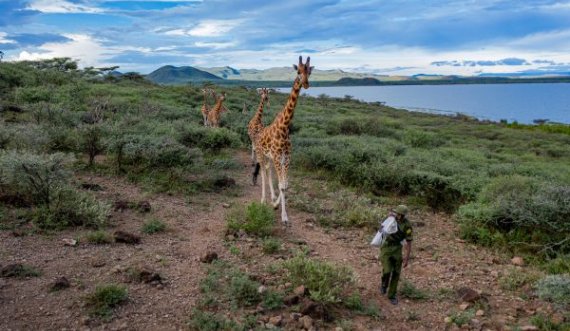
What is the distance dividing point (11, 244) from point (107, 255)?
57.7 inches

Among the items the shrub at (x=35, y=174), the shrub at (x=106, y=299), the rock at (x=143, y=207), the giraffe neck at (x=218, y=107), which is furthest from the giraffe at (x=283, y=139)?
the giraffe neck at (x=218, y=107)

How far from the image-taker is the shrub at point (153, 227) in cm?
855

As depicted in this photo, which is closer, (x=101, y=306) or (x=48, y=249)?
(x=101, y=306)

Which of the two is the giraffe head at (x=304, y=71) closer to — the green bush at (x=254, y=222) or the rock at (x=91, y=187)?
the green bush at (x=254, y=222)

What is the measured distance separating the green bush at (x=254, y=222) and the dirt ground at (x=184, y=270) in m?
0.32

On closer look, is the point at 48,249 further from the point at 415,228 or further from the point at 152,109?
the point at 152,109

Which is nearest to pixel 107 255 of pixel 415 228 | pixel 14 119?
pixel 415 228

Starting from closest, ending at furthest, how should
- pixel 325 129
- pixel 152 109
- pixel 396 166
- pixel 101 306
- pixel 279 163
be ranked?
pixel 101 306 < pixel 279 163 < pixel 396 166 < pixel 152 109 < pixel 325 129

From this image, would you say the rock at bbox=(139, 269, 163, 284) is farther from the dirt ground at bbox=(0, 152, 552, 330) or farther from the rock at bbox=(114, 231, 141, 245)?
the rock at bbox=(114, 231, 141, 245)

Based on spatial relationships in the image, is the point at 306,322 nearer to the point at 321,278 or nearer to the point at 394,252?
the point at 321,278

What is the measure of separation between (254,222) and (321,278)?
2549 mm

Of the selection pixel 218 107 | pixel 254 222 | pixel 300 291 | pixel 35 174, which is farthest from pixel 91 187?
pixel 218 107

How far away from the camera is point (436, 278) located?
759 cm

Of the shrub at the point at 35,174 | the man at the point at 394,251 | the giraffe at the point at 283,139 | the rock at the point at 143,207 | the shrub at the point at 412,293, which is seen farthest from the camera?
the rock at the point at 143,207
